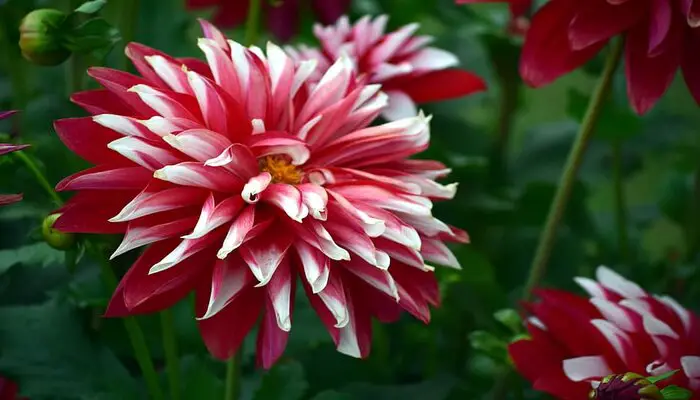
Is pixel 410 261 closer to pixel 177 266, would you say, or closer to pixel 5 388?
pixel 177 266

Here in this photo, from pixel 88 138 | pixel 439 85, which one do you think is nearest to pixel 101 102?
pixel 88 138

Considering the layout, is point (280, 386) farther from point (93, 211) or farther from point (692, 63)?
point (692, 63)

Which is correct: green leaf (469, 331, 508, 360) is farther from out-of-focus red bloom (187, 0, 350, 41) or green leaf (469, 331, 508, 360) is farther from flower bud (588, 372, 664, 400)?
out-of-focus red bloom (187, 0, 350, 41)

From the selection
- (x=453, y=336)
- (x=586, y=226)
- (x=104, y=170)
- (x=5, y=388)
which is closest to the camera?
(x=104, y=170)

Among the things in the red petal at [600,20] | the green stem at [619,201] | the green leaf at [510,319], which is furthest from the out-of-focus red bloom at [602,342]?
the green stem at [619,201]

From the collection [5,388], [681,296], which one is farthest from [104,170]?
[681,296]
